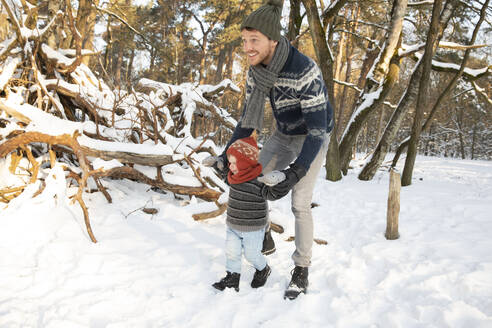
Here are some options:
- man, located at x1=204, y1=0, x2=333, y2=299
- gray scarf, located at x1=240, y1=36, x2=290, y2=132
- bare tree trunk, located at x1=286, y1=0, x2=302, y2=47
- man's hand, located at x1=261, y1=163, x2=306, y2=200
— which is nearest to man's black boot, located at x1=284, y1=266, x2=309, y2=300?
man, located at x1=204, y1=0, x2=333, y2=299

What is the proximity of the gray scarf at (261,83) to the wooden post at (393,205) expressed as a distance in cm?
165

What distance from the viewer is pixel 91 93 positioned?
12.6 feet

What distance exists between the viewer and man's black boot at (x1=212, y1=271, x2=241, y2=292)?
78.5 inches

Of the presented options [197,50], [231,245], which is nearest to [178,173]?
[231,245]

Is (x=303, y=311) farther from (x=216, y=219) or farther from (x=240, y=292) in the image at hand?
(x=216, y=219)

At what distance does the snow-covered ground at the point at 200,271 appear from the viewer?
5.48 ft

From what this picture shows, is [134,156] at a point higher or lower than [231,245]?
higher

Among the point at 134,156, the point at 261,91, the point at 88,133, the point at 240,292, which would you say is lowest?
the point at 240,292

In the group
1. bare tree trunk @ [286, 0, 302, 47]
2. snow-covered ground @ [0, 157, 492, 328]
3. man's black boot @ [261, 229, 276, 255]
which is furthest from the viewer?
bare tree trunk @ [286, 0, 302, 47]

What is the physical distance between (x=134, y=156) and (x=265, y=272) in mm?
1966

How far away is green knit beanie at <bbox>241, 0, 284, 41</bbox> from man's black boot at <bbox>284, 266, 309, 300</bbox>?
60.5 inches

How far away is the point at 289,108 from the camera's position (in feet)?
6.45

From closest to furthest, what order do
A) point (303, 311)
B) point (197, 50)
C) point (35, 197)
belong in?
point (303, 311), point (35, 197), point (197, 50)

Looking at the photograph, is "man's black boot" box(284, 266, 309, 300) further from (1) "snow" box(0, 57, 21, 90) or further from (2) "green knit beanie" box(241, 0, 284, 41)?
(1) "snow" box(0, 57, 21, 90)
